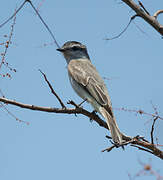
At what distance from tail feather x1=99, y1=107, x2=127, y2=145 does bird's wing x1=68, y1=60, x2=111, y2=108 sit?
1.02 feet

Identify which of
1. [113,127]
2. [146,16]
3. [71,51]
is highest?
[71,51]

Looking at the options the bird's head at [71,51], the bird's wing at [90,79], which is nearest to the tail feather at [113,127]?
the bird's wing at [90,79]

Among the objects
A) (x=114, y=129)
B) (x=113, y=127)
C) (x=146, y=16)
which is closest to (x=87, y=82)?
(x=113, y=127)

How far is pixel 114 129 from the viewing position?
475 cm

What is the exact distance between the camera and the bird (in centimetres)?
575

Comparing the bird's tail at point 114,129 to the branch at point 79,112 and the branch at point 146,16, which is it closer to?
the branch at point 79,112

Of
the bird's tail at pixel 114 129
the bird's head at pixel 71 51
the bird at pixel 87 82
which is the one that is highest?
the bird's head at pixel 71 51

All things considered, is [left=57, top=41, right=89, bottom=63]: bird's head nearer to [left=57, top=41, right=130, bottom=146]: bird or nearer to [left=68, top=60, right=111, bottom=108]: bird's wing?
[left=57, top=41, right=130, bottom=146]: bird

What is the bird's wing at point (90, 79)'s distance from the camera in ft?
20.1

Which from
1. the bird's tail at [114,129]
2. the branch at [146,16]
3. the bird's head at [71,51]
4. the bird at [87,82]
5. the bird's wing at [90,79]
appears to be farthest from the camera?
the bird's head at [71,51]

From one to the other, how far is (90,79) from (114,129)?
203 cm

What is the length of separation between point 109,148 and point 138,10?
1.51 meters

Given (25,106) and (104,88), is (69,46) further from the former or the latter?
(25,106)

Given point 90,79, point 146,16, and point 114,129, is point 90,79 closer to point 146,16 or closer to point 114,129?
point 114,129
